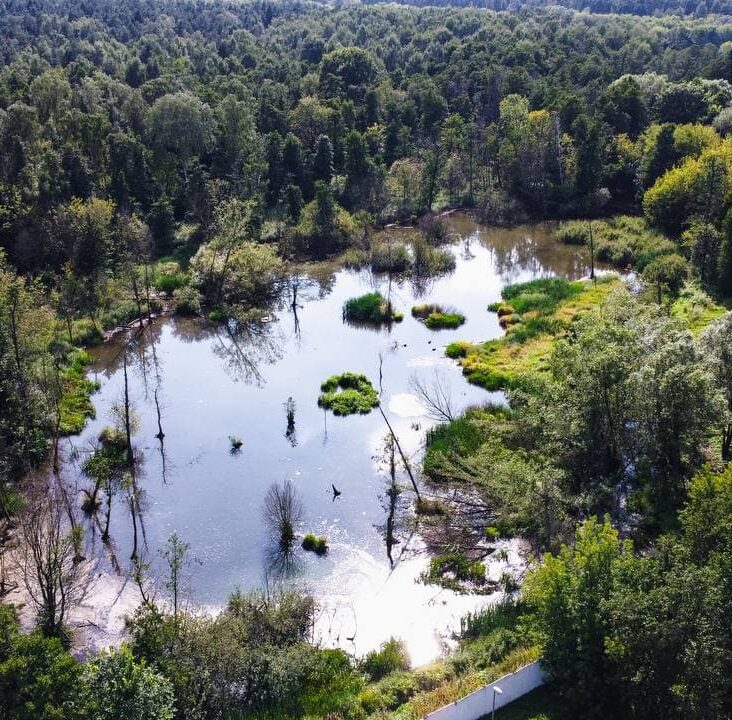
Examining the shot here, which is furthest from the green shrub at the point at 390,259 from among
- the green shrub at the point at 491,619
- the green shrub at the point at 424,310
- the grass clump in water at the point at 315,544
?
the green shrub at the point at 491,619

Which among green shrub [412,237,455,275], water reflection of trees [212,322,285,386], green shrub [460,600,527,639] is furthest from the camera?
green shrub [412,237,455,275]

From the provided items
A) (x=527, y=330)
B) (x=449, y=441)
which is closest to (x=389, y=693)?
(x=449, y=441)

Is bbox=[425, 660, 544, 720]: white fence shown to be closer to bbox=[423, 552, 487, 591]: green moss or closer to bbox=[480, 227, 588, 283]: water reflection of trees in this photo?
bbox=[423, 552, 487, 591]: green moss

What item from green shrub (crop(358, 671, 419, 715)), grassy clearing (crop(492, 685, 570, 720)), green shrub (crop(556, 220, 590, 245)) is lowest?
green shrub (crop(358, 671, 419, 715))

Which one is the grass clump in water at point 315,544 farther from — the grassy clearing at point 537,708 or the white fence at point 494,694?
the grassy clearing at point 537,708

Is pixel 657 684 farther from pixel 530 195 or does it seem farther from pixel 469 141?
pixel 469 141

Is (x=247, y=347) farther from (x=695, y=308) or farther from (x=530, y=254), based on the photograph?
(x=695, y=308)

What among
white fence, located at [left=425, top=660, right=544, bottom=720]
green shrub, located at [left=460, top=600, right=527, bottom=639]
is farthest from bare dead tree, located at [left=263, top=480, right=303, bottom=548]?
white fence, located at [left=425, top=660, right=544, bottom=720]
